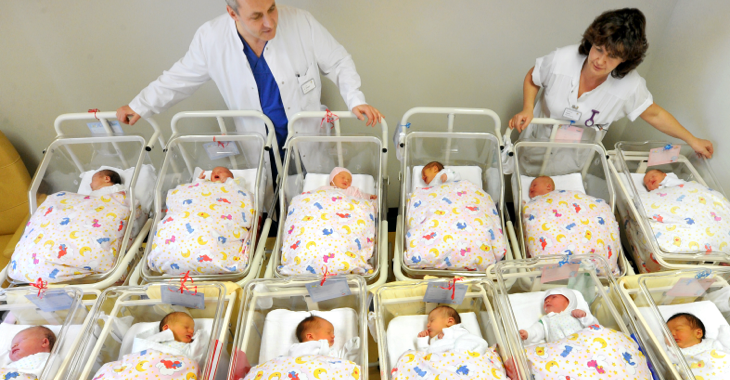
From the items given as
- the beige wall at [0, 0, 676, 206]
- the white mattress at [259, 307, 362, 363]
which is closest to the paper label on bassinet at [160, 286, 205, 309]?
the white mattress at [259, 307, 362, 363]

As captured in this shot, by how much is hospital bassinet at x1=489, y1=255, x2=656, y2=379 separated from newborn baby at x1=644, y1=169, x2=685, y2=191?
2.42 ft

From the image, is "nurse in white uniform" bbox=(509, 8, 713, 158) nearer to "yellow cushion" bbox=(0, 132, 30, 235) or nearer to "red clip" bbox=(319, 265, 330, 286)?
"red clip" bbox=(319, 265, 330, 286)

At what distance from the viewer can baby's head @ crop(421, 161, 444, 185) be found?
208 centimetres

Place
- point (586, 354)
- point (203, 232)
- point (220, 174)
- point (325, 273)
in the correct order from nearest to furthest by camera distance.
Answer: point (586, 354) < point (325, 273) < point (203, 232) < point (220, 174)

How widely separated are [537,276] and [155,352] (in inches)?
55.9

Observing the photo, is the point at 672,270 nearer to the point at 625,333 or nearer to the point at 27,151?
the point at 625,333

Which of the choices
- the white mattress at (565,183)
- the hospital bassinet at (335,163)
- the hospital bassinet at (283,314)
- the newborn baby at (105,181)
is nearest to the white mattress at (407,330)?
the hospital bassinet at (283,314)

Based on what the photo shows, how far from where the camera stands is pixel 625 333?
139 centimetres

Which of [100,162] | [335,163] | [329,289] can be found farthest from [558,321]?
[100,162]

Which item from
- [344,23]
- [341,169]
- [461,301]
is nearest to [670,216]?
[461,301]

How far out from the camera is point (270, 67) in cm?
200

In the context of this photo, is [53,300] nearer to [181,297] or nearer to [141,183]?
[181,297]

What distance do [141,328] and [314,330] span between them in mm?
673

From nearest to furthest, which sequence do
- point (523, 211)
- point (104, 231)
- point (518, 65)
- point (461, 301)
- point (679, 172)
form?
point (461, 301)
point (104, 231)
point (523, 211)
point (679, 172)
point (518, 65)
